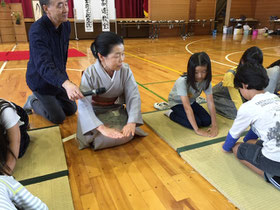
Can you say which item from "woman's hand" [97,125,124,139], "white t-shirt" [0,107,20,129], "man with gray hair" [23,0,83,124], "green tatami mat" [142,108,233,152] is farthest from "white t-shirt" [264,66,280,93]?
"white t-shirt" [0,107,20,129]

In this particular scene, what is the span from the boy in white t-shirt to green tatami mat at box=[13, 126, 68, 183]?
3.53ft

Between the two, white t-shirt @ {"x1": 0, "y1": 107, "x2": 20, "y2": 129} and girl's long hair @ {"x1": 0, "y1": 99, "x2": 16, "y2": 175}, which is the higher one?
white t-shirt @ {"x1": 0, "y1": 107, "x2": 20, "y2": 129}

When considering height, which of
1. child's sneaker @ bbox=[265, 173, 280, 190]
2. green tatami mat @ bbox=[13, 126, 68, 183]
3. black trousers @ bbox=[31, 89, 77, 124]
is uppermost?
black trousers @ bbox=[31, 89, 77, 124]

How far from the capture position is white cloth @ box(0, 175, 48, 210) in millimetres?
661

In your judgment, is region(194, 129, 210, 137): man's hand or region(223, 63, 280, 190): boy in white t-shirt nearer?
region(223, 63, 280, 190): boy in white t-shirt

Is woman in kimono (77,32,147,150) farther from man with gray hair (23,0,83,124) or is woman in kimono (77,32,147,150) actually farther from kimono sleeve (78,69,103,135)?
man with gray hair (23,0,83,124)

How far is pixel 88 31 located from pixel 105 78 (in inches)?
310

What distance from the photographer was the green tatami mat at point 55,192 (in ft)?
3.76

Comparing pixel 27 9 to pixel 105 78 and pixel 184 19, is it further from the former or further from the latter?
pixel 105 78

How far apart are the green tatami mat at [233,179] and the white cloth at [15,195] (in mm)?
924

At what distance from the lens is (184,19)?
10.1 m

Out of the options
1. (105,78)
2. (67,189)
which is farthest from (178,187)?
Answer: (105,78)

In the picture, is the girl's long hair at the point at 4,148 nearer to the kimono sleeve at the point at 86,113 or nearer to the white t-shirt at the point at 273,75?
the kimono sleeve at the point at 86,113

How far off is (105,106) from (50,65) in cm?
50
